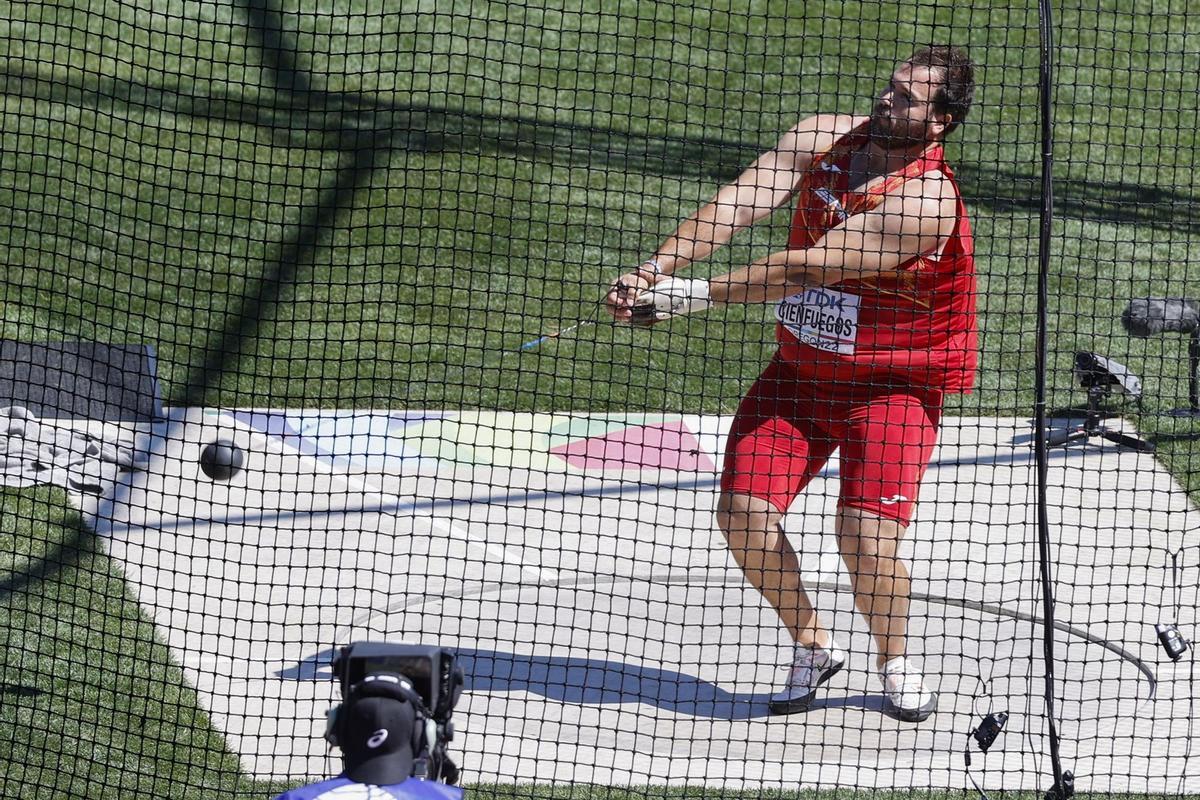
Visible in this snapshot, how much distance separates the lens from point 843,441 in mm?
5320

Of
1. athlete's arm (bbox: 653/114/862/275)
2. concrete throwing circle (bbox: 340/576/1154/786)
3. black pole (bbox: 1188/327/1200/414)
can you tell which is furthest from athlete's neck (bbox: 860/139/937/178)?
black pole (bbox: 1188/327/1200/414)

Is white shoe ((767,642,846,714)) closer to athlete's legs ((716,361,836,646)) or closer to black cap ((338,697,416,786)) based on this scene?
athlete's legs ((716,361,836,646))

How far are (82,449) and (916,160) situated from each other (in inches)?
141

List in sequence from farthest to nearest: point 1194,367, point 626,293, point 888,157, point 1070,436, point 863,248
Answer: point 1194,367 → point 1070,436 → point 888,157 → point 863,248 → point 626,293

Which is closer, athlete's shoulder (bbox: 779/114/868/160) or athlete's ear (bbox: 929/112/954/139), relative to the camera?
athlete's ear (bbox: 929/112/954/139)

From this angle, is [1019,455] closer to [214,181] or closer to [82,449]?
[82,449]

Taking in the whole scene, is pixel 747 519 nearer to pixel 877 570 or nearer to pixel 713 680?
pixel 877 570

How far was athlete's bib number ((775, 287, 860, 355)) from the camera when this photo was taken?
5.20m

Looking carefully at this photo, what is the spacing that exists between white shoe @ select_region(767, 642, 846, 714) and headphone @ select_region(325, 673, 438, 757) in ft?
8.46

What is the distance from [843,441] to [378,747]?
2.64m

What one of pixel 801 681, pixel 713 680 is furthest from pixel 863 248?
pixel 713 680

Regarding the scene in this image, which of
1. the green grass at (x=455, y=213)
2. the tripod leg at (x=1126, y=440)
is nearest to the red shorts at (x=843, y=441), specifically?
the green grass at (x=455, y=213)

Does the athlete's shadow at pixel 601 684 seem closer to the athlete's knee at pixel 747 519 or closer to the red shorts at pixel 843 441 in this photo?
the athlete's knee at pixel 747 519

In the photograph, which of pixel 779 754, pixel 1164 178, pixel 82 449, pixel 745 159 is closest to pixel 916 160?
pixel 779 754
